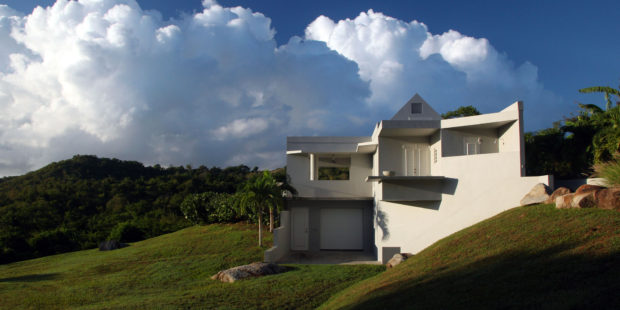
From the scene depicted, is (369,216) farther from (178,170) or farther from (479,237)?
(178,170)

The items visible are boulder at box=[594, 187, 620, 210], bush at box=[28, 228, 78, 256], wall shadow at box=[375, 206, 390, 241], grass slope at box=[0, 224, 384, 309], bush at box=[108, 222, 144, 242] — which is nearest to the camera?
boulder at box=[594, 187, 620, 210]

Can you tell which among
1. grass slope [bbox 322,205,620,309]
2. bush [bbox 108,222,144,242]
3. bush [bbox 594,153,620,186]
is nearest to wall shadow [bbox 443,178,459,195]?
grass slope [bbox 322,205,620,309]

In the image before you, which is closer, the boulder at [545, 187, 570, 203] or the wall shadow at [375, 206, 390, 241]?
the boulder at [545, 187, 570, 203]

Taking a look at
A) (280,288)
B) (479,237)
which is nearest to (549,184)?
(479,237)

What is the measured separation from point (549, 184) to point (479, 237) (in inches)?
123

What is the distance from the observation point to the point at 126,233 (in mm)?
25438

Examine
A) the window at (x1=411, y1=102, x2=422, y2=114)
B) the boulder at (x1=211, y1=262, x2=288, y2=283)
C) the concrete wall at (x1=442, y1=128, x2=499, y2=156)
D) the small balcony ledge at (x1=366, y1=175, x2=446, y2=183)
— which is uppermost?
the window at (x1=411, y1=102, x2=422, y2=114)

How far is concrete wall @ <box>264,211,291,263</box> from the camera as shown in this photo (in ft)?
54.4

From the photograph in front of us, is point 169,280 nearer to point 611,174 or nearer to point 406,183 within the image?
point 406,183

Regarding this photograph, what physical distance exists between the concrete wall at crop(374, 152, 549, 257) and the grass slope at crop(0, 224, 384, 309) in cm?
319

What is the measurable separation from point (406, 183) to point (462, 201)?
2467 millimetres

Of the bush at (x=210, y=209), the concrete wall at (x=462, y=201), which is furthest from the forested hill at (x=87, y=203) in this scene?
the concrete wall at (x=462, y=201)

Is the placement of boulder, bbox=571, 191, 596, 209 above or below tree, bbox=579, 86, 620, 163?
below

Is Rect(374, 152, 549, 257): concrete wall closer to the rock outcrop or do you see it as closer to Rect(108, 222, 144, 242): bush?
the rock outcrop
